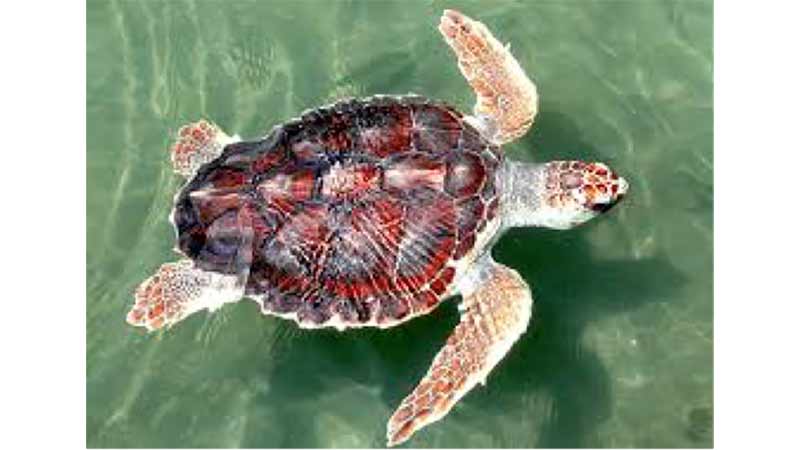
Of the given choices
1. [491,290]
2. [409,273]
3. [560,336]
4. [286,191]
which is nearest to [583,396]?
[560,336]

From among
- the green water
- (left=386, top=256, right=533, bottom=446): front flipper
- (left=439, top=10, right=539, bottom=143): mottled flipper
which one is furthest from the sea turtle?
the green water

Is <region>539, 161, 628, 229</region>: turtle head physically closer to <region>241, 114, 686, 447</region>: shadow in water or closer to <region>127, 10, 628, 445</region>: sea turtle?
<region>127, 10, 628, 445</region>: sea turtle

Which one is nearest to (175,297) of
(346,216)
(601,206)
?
(346,216)

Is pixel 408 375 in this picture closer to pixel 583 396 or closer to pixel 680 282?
pixel 583 396

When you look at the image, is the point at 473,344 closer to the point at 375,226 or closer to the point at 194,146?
the point at 375,226

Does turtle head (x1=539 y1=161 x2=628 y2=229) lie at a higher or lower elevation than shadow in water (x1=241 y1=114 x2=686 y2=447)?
higher
